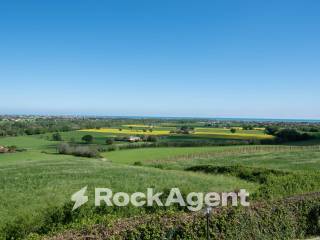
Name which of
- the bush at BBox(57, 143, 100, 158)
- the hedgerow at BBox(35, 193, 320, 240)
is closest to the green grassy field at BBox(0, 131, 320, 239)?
the hedgerow at BBox(35, 193, 320, 240)

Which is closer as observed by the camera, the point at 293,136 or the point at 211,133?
the point at 293,136

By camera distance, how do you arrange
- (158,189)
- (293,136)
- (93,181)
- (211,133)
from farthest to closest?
(211,133) → (293,136) → (93,181) → (158,189)

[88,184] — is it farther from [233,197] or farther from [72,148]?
[72,148]

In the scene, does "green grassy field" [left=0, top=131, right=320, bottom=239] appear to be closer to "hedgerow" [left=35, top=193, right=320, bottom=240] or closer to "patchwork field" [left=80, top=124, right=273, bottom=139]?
"hedgerow" [left=35, top=193, right=320, bottom=240]

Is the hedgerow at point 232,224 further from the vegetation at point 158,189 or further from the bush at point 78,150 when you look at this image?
the bush at point 78,150

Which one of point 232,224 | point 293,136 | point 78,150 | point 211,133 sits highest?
point 232,224

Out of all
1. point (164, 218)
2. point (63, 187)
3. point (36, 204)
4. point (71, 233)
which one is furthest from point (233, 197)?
point (63, 187)

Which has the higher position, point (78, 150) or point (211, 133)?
point (211, 133)

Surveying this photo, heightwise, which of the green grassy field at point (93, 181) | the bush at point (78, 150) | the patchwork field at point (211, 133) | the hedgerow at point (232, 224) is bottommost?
the bush at point (78, 150)

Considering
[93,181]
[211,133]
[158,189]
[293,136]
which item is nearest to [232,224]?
[158,189]

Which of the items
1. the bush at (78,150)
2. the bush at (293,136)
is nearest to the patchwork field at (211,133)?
the bush at (293,136)

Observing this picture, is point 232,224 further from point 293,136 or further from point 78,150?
point 293,136

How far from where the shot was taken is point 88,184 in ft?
98.3

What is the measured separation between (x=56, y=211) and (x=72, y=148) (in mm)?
51120
